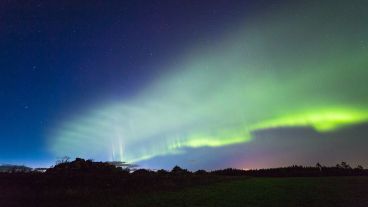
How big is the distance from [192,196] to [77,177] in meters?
18.3

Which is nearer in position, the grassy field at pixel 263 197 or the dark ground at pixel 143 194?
the grassy field at pixel 263 197

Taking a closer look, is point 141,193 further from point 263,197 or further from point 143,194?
point 263,197

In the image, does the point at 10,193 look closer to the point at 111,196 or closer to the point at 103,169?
the point at 111,196

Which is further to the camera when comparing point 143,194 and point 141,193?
point 141,193

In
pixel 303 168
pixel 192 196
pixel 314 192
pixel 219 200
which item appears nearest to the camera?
pixel 219 200

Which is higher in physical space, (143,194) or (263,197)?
(143,194)

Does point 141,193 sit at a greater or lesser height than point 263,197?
greater

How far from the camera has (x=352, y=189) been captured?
136 ft

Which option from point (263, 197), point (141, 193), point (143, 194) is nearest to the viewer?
point (263, 197)

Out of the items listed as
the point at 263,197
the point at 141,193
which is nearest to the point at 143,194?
the point at 141,193

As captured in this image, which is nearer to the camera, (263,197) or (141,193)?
(263,197)

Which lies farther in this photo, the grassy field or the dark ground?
the dark ground

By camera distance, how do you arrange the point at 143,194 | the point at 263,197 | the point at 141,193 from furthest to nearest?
the point at 141,193 → the point at 143,194 → the point at 263,197

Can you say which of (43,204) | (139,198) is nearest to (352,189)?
(139,198)
